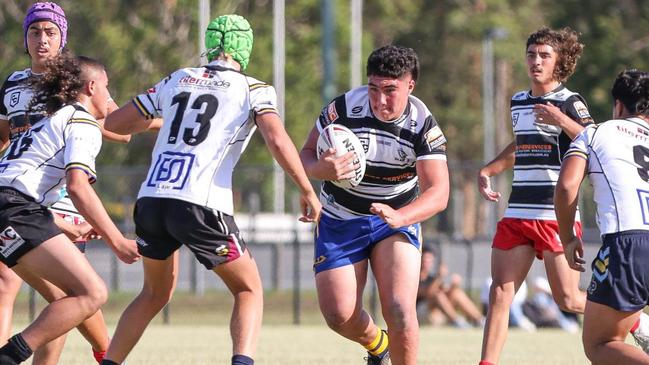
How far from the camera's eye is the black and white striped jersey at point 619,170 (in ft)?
21.5

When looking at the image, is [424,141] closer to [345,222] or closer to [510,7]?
[345,222]

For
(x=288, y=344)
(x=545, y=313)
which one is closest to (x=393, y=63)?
(x=288, y=344)

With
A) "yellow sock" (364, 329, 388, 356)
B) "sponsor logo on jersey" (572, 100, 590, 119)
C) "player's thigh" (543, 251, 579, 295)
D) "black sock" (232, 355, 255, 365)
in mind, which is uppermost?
"sponsor logo on jersey" (572, 100, 590, 119)

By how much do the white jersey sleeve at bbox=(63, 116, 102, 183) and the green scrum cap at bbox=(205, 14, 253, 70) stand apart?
0.75 metres

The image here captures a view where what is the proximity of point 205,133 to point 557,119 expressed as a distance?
2.39 metres

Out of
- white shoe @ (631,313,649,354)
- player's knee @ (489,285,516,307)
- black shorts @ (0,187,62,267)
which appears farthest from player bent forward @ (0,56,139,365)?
white shoe @ (631,313,649,354)

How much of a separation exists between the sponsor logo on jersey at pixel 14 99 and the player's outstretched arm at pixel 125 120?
1.16 metres

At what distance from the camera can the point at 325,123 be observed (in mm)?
7621

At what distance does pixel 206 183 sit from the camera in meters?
6.69

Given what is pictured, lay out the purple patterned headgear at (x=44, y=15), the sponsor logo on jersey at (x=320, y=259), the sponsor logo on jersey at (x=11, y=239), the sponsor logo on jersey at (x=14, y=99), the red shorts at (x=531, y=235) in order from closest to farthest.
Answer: the sponsor logo on jersey at (x=11, y=239) → the sponsor logo on jersey at (x=320, y=259) → the sponsor logo on jersey at (x=14, y=99) → the purple patterned headgear at (x=44, y=15) → the red shorts at (x=531, y=235)

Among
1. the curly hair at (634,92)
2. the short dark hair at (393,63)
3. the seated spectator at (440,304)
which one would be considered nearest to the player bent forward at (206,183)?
the short dark hair at (393,63)

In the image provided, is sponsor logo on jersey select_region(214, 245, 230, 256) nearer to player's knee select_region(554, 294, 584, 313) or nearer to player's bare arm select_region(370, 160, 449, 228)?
player's bare arm select_region(370, 160, 449, 228)

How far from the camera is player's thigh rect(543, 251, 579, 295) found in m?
8.36

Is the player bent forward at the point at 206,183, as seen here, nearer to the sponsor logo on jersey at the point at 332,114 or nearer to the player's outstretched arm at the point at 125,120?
the player's outstretched arm at the point at 125,120
